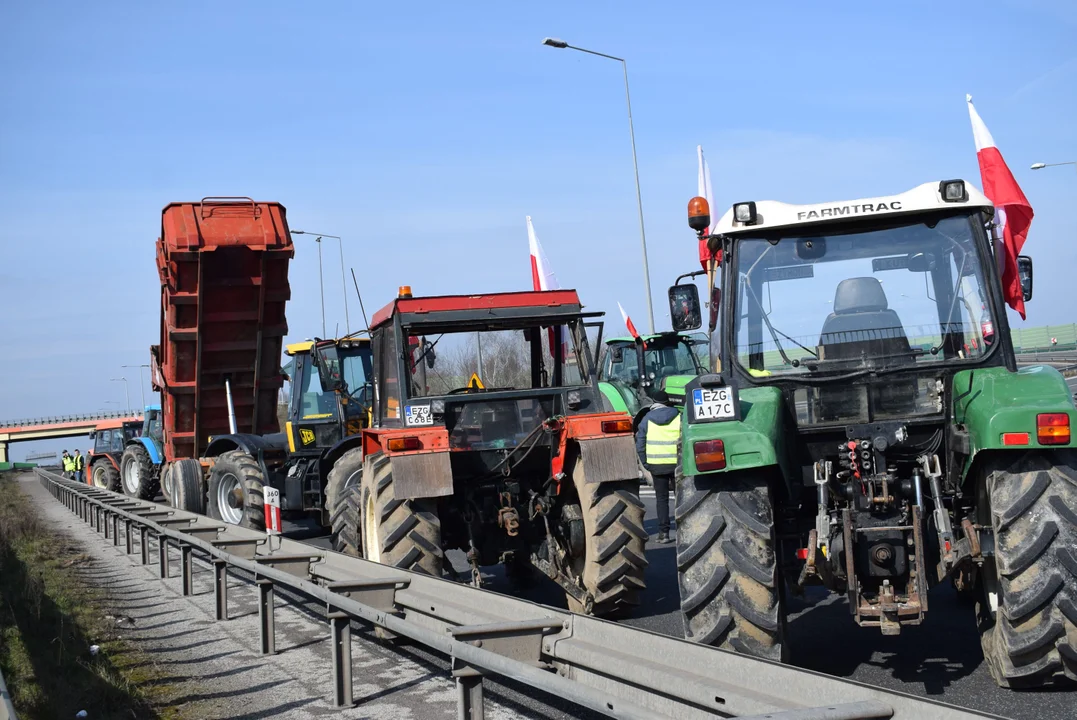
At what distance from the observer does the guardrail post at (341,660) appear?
20.0 feet

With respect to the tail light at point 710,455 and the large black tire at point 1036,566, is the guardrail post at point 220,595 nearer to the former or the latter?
the tail light at point 710,455

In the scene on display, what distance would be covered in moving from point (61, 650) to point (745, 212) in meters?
5.67

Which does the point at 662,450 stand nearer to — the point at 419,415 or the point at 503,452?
the point at 503,452

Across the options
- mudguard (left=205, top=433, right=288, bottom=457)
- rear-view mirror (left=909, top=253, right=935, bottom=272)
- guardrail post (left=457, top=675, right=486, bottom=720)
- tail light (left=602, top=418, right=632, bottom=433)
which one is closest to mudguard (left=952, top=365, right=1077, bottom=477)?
rear-view mirror (left=909, top=253, right=935, bottom=272)

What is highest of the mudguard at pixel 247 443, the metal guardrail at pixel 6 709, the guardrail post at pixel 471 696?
the mudguard at pixel 247 443

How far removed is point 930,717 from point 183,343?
44.2 ft

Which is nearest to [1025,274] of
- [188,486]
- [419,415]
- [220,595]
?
[419,415]

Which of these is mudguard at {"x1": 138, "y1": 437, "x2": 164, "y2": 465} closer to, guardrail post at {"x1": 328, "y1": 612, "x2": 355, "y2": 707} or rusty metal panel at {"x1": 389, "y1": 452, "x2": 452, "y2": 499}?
rusty metal panel at {"x1": 389, "y1": 452, "x2": 452, "y2": 499}

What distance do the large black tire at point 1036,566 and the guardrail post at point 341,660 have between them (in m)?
3.28

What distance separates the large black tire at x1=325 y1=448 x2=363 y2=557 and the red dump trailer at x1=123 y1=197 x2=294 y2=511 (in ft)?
13.2

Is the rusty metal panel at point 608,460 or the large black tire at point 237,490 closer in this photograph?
the rusty metal panel at point 608,460

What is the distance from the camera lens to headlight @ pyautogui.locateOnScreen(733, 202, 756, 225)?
643cm

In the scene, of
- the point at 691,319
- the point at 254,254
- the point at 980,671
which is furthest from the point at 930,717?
the point at 254,254

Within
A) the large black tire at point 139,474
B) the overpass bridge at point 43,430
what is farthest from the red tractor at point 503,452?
the overpass bridge at point 43,430
